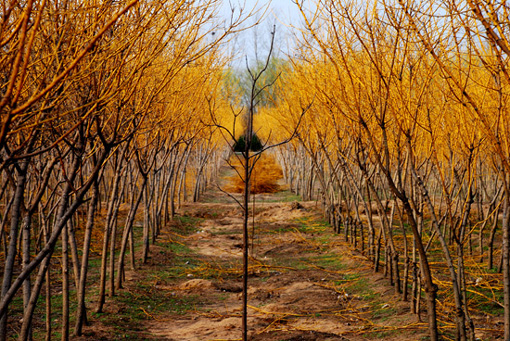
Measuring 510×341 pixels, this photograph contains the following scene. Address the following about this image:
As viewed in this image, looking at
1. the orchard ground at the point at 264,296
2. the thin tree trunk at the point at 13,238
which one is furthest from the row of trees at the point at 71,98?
the orchard ground at the point at 264,296

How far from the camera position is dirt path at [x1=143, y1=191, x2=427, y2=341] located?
19.0 ft

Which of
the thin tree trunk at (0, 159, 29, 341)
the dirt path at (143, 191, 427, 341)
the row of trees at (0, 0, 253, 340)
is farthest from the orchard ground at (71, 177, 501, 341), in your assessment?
the thin tree trunk at (0, 159, 29, 341)

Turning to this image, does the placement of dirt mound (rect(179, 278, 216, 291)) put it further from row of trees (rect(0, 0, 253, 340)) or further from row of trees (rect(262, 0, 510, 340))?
row of trees (rect(262, 0, 510, 340))

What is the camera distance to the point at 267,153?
4131 cm

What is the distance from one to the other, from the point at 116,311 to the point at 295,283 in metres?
2.92

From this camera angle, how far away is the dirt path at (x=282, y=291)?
19.0 feet

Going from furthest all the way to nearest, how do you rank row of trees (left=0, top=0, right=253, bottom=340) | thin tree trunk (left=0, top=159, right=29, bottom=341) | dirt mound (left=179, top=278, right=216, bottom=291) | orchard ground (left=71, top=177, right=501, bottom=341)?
dirt mound (left=179, top=278, right=216, bottom=291), orchard ground (left=71, top=177, right=501, bottom=341), thin tree trunk (left=0, top=159, right=29, bottom=341), row of trees (left=0, top=0, right=253, bottom=340)

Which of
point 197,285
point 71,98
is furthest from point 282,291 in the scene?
point 71,98

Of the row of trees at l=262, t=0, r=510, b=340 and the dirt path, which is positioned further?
the dirt path

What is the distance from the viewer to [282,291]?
25.1ft

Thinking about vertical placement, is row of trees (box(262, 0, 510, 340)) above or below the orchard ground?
above

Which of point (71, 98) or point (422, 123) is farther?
point (422, 123)

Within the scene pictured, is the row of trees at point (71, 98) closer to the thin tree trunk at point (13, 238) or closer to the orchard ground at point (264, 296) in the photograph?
the thin tree trunk at point (13, 238)

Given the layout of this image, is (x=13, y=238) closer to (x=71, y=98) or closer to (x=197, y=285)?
(x=71, y=98)
